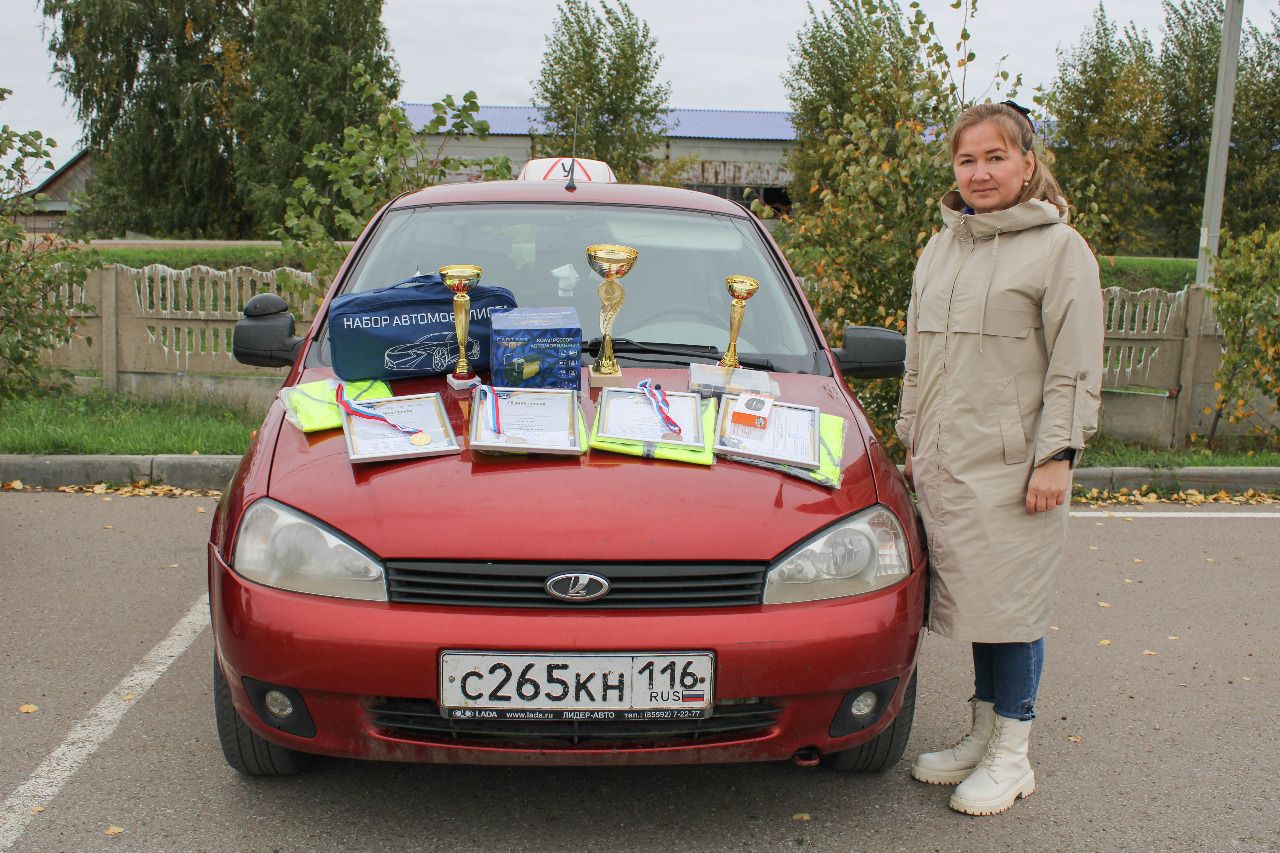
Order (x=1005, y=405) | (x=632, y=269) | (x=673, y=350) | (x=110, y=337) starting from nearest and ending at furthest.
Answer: (x=1005, y=405)
(x=673, y=350)
(x=632, y=269)
(x=110, y=337)

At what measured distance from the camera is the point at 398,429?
2.81 meters

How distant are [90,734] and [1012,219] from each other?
283cm

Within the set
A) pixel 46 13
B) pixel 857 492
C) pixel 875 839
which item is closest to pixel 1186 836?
pixel 875 839

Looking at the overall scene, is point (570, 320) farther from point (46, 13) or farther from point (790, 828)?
point (46, 13)

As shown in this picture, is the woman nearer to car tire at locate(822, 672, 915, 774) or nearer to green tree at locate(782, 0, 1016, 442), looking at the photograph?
car tire at locate(822, 672, 915, 774)

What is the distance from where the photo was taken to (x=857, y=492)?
277cm

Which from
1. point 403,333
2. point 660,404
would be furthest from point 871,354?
point 403,333

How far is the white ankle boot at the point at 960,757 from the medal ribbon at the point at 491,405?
147cm

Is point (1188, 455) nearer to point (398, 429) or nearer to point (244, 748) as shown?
point (398, 429)

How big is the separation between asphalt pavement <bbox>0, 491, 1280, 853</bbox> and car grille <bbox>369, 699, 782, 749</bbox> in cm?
36

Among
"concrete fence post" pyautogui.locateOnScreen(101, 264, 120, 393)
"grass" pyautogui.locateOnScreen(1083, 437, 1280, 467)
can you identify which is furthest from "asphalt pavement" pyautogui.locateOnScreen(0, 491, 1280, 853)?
"concrete fence post" pyautogui.locateOnScreen(101, 264, 120, 393)

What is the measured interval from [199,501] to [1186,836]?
521 cm

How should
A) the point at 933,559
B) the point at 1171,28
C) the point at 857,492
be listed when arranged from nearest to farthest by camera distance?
1. the point at 857,492
2. the point at 933,559
3. the point at 1171,28

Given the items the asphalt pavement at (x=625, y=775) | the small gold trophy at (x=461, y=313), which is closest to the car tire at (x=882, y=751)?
the asphalt pavement at (x=625, y=775)
